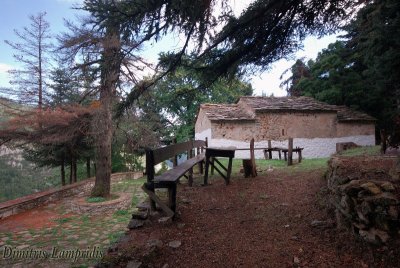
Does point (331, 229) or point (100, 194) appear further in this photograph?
point (100, 194)

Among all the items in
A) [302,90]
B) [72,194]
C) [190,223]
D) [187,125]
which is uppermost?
[302,90]

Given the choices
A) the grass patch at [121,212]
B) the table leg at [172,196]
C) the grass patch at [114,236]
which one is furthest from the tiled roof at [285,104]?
the table leg at [172,196]

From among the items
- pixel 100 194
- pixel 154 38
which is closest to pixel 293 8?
pixel 154 38

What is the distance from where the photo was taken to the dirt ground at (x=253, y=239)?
2715 millimetres

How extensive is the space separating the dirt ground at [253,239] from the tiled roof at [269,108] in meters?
12.4

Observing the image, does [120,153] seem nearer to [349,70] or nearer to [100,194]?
[100,194]

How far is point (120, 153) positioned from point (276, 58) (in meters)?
13.7

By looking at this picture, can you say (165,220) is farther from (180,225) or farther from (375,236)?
(375,236)

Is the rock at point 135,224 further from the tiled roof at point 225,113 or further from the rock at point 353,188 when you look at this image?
the tiled roof at point 225,113

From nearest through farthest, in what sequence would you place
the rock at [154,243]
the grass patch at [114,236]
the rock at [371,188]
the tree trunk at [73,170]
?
the rock at [371,188], the rock at [154,243], the grass patch at [114,236], the tree trunk at [73,170]

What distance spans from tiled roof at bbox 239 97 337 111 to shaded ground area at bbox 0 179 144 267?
1310 cm

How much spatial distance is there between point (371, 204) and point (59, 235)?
5362 millimetres

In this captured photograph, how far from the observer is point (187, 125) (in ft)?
87.5

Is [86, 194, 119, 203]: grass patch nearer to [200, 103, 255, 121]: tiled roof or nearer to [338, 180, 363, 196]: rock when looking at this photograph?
[338, 180, 363, 196]: rock
